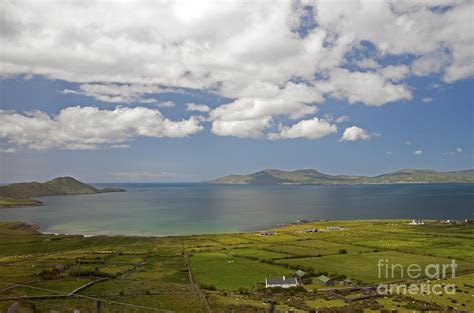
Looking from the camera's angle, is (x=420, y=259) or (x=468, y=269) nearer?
(x=468, y=269)

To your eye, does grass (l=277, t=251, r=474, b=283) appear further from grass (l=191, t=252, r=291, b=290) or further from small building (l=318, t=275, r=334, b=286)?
grass (l=191, t=252, r=291, b=290)

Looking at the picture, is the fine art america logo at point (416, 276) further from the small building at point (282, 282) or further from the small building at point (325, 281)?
the small building at point (282, 282)

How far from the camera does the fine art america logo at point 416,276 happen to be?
46531 mm

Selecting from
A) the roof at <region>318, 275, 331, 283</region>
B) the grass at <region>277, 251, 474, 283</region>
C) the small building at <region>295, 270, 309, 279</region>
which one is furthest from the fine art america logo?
the small building at <region>295, 270, 309, 279</region>

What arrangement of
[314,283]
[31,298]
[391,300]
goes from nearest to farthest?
[31,298] → [391,300] → [314,283]

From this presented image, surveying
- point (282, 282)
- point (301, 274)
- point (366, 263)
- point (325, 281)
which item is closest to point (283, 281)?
point (282, 282)

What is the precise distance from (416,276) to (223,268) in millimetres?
28642

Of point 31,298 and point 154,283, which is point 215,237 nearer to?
point 154,283

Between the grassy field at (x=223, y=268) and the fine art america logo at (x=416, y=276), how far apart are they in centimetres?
80

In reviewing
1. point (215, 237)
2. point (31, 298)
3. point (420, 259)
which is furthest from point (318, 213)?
point (31, 298)

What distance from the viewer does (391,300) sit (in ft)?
143

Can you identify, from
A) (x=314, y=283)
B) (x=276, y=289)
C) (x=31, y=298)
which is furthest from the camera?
(x=314, y=283)

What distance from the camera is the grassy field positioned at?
41.2 metres

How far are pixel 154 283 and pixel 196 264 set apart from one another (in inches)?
619
